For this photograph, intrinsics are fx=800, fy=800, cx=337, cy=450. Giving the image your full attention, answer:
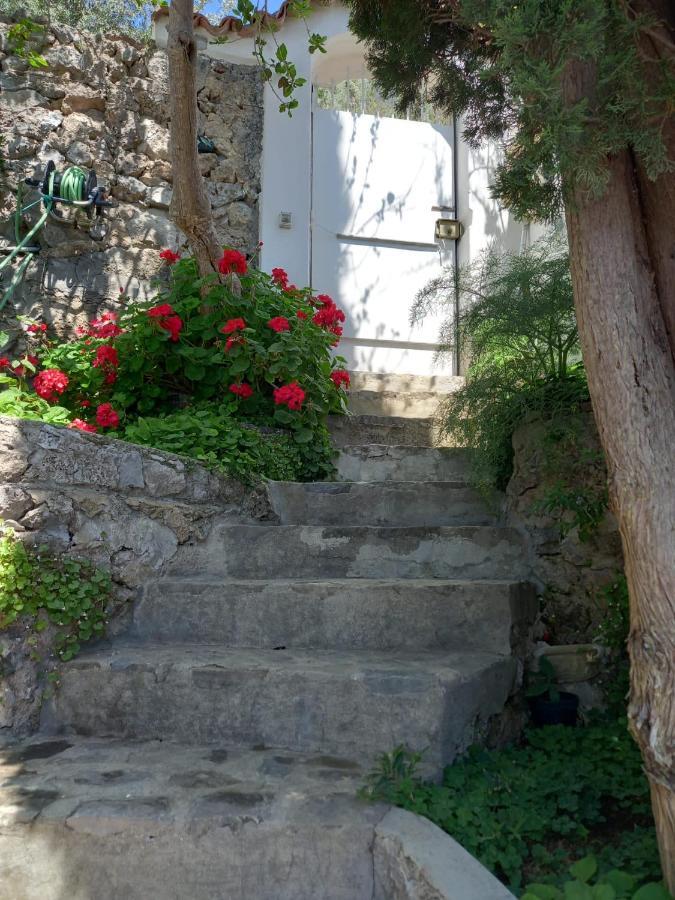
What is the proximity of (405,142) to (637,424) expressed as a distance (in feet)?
16.0

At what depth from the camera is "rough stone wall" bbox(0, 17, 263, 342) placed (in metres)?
4.90

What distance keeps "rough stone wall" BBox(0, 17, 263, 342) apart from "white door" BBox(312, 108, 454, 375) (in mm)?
686

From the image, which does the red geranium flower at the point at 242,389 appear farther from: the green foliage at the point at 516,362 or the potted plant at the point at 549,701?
the potted plant at the point at 549,701

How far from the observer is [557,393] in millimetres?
3027

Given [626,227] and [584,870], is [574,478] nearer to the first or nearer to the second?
[626,227]

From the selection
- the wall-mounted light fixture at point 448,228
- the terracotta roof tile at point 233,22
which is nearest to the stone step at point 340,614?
the wall-mounted light fixture at point 448,228

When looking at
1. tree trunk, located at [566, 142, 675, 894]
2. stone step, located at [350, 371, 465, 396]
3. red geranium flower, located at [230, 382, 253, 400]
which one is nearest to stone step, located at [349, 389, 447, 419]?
stone step, located at [350, 371, 465, 396]

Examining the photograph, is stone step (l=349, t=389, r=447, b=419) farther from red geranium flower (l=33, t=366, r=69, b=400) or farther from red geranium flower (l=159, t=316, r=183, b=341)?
red geranium flower (l=33, t=366, r=69, b=400)

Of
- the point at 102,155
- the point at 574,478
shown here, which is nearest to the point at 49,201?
the point at 102,155

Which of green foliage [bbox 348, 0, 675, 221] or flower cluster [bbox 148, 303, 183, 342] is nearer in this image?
green foliage [bbox 348, 0, 675, 221]

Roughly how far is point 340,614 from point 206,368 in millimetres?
1844

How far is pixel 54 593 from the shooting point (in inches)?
103

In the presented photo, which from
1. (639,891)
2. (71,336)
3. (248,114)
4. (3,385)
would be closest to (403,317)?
(248,114)

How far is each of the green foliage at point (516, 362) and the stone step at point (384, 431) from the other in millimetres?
1000
